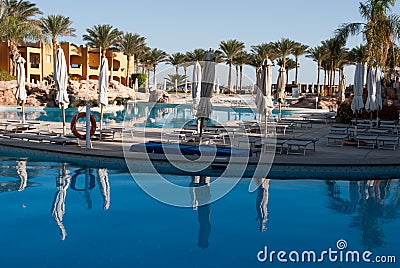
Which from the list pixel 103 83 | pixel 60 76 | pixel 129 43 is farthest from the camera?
pixel 129 43

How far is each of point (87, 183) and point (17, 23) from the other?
110ft

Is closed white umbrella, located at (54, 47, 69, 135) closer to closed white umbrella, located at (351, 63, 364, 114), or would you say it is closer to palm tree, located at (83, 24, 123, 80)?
closed white umbrella, located at (351, 63, 364, 114)

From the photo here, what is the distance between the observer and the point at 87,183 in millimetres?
9570

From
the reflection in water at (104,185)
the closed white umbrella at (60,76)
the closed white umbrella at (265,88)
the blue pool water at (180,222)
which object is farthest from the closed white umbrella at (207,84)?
the closed white umbrella at (60,76)

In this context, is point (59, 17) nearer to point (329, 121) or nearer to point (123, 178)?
point (329, 121)

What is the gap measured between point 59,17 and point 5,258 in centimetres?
4121

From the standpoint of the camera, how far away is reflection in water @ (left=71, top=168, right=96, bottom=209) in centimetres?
844

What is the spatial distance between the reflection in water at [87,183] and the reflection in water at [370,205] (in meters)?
4.75

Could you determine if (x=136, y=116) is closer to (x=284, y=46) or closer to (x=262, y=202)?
(x=262, y=202)

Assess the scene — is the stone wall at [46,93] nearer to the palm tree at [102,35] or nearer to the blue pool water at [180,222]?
the palm tree at [102,35]

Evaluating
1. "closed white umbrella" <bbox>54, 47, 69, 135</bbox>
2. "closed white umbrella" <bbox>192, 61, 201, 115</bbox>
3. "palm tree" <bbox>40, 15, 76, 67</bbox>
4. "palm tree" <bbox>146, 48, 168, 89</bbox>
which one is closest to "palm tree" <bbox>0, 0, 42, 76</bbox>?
"palm tree" <bbox>40, 15, 76, 67</bbox>

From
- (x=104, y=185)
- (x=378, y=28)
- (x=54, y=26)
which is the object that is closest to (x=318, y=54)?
(x=54, y=26)

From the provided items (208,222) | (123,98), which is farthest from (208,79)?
(123,98)

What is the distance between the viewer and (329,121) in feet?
71.2
